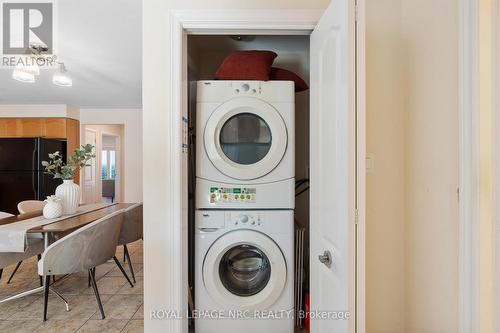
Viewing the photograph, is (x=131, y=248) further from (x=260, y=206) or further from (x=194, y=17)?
(x=194, y=17)

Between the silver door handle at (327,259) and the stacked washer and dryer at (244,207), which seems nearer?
the silver door handle at (327,259)

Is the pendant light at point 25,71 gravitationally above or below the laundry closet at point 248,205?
above

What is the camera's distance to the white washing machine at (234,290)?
171 cm

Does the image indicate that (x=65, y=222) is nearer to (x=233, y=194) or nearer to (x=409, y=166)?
(x=233, y=194)

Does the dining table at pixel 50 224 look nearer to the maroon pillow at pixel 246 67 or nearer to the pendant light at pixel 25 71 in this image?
the pendant light at pixel 25 71

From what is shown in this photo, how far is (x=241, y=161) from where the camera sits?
1.77 metres

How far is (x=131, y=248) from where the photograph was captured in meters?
3.91

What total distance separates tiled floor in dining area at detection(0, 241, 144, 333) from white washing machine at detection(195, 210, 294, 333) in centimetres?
71

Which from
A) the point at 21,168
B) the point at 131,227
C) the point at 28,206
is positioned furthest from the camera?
the point at 21,168

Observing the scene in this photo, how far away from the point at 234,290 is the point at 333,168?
3.60ft

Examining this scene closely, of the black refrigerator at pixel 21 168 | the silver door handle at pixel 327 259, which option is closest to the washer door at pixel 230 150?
the silver door handle at pixel 327 259

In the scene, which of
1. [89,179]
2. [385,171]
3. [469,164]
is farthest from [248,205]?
[89,179]

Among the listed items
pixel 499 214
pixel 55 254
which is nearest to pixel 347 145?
pixel 499 214

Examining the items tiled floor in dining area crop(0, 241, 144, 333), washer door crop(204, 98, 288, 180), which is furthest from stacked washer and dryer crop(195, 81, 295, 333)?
tiled floor in dining area crop(0, 241, 144, 333)
